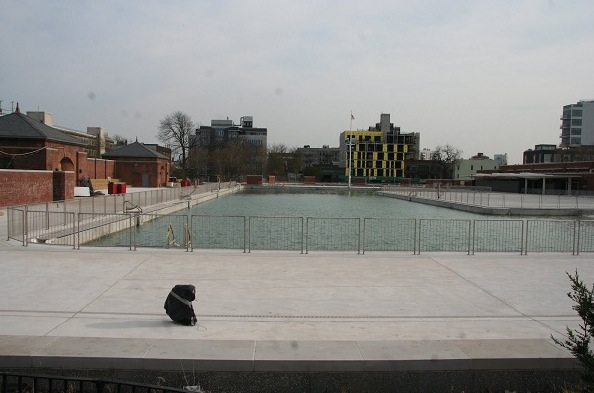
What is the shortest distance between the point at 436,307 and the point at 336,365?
3.55 metres

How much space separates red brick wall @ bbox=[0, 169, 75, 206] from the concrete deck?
1390cm

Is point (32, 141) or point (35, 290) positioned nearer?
point (35, 290)

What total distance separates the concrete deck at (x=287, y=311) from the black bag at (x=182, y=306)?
0.58 feet

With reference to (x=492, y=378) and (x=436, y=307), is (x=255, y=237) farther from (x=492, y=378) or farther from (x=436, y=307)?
(x=492, y=378)

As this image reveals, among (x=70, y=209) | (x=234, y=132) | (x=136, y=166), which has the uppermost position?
(x=234, y=132)

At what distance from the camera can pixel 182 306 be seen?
738cm

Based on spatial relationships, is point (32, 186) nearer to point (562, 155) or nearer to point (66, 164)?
point (66, 164)

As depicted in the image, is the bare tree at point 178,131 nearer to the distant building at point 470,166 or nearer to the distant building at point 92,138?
the distant building at point 92,138

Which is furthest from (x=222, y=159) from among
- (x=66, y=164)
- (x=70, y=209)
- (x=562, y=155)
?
(x=70, y=209)

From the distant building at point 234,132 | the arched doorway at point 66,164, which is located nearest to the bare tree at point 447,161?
the distant building at point 234,132

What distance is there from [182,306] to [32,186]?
24260 mm

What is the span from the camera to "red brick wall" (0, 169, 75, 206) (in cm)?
2598

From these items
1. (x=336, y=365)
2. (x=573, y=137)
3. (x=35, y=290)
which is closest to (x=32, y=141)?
(x=35, y=290)

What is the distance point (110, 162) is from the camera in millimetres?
58531
